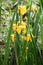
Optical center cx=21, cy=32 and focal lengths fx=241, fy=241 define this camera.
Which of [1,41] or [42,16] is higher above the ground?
[42,16]

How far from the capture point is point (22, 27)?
4.39ft

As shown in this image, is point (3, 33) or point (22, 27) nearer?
point (22, 27)

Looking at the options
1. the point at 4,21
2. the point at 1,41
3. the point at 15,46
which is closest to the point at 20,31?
the point at 15,46

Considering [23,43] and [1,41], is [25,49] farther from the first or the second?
[1,41]

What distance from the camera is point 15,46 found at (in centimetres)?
143

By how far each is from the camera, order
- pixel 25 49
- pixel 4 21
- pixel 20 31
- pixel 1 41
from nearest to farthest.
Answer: pixel 20 31, pixel 25 49, pixel 1 41, pixel 4 21

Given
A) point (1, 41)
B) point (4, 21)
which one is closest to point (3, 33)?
point (1, 41)

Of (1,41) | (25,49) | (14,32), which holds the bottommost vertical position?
(1,41)

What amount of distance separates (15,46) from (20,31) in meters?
0.13

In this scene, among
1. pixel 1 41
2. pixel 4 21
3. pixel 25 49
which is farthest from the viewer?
pixel 4 21

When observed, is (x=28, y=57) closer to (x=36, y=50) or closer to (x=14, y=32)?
(x=36, y=50)

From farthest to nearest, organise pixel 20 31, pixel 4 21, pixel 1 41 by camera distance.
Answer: pixel 4 21 → pixel 1 41 → pixel 20 31

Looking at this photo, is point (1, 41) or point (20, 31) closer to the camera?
point (20, 31)

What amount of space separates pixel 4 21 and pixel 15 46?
1.10m
